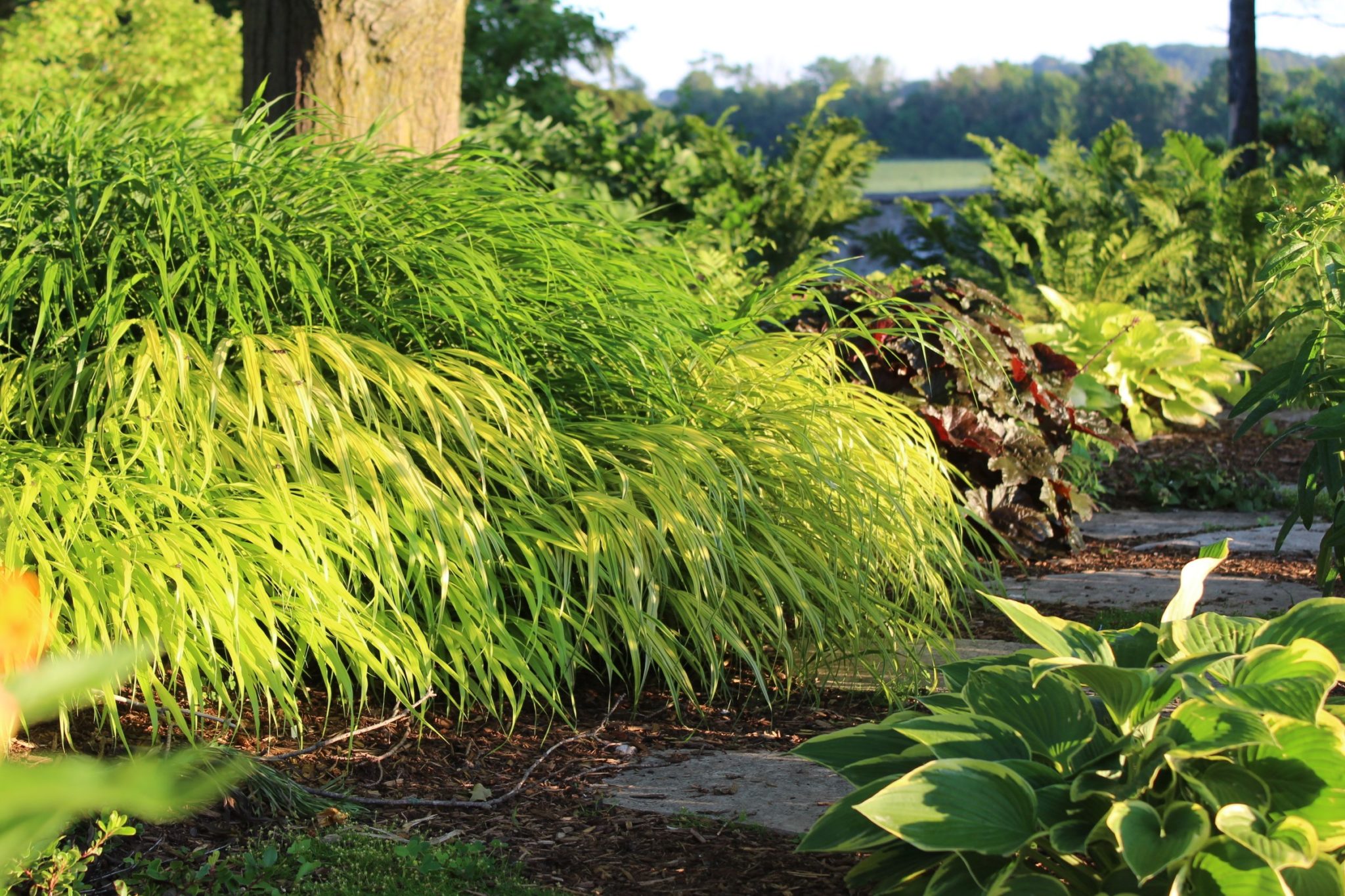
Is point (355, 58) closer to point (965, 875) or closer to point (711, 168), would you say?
point (965, 875)

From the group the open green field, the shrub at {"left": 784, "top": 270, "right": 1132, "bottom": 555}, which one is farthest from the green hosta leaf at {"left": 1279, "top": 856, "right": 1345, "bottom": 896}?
the open green field

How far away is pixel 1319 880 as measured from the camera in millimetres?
1537

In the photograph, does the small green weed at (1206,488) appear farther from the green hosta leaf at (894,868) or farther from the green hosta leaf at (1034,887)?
the green hosta leaf at (1034,887)

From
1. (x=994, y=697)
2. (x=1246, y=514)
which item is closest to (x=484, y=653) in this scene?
(x=994, y=697)

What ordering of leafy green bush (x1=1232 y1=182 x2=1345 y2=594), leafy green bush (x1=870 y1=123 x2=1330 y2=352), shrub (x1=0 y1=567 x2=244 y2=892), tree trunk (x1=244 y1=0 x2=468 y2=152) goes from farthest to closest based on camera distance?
1. leafy green bush (x1=870 y1=123 x2=1330 y2=352)
2. tree trunk (x1=244 y1=0 x2=468 y2=152)
3. leafy green bush (x1=1232 y1=182 x2=1345 y2=594)
4. shrub (x1=0 y1=567 x2=244 y2=892)

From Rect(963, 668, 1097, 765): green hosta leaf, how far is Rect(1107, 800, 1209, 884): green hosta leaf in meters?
0.16

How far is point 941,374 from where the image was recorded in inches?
172

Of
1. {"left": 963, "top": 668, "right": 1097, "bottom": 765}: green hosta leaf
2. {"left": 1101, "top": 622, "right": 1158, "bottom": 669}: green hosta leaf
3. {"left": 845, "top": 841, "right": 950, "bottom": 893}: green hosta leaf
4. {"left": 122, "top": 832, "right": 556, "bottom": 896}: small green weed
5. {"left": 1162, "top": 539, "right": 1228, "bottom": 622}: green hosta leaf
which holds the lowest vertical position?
{"left": 122, "top": 832, "right": 556, "bottom": 896}: small green weed

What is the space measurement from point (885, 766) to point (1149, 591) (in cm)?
225

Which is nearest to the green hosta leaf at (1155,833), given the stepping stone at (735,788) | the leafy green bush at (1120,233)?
the stepping stone at (735,788)

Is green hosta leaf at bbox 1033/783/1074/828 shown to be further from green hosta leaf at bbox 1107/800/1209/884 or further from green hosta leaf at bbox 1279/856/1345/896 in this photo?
green hosta leaf at bbox 1279/856/1345/896

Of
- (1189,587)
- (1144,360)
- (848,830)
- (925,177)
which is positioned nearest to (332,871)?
(848,830)

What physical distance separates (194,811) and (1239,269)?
8.59 metres

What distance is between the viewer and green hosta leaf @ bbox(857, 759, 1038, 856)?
1.59m
